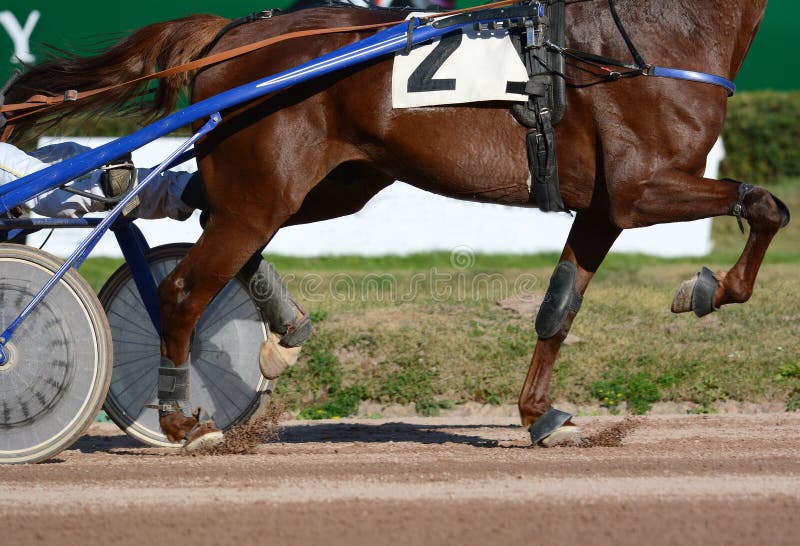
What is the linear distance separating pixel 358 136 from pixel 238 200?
59cm

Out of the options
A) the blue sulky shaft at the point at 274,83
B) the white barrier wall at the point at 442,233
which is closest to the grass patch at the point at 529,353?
the blue sulky shaft at the point at 274,83

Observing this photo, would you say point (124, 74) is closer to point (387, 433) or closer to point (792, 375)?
point (387, 433)

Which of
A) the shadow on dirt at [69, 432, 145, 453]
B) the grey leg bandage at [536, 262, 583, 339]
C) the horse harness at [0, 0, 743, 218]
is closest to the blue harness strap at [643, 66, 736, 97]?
the horse harness at [0, 0, 743, 218]

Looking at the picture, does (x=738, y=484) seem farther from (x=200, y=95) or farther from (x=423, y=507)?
(x=200, y=95)

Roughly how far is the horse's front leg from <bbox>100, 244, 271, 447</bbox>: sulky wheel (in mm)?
1349

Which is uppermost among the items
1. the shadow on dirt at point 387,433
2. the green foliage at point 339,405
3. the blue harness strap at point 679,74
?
the blue harness strap at point 679,74

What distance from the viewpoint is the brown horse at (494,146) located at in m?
4.51

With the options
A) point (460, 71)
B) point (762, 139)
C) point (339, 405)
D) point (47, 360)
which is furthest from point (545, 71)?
point (762, 139)

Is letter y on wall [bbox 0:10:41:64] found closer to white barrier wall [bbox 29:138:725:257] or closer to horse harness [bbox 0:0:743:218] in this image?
white barrier wall [bbox 29:138:725:257]

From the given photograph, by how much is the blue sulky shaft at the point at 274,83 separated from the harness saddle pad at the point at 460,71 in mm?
55

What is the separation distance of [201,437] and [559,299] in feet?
5.69

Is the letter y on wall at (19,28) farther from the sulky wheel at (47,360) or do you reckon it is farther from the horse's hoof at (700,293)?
the horse's hoof at (700,293)

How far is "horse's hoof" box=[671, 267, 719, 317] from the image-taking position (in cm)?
461

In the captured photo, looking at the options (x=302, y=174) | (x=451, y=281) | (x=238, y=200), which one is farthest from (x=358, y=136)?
(x=451, y=281)
